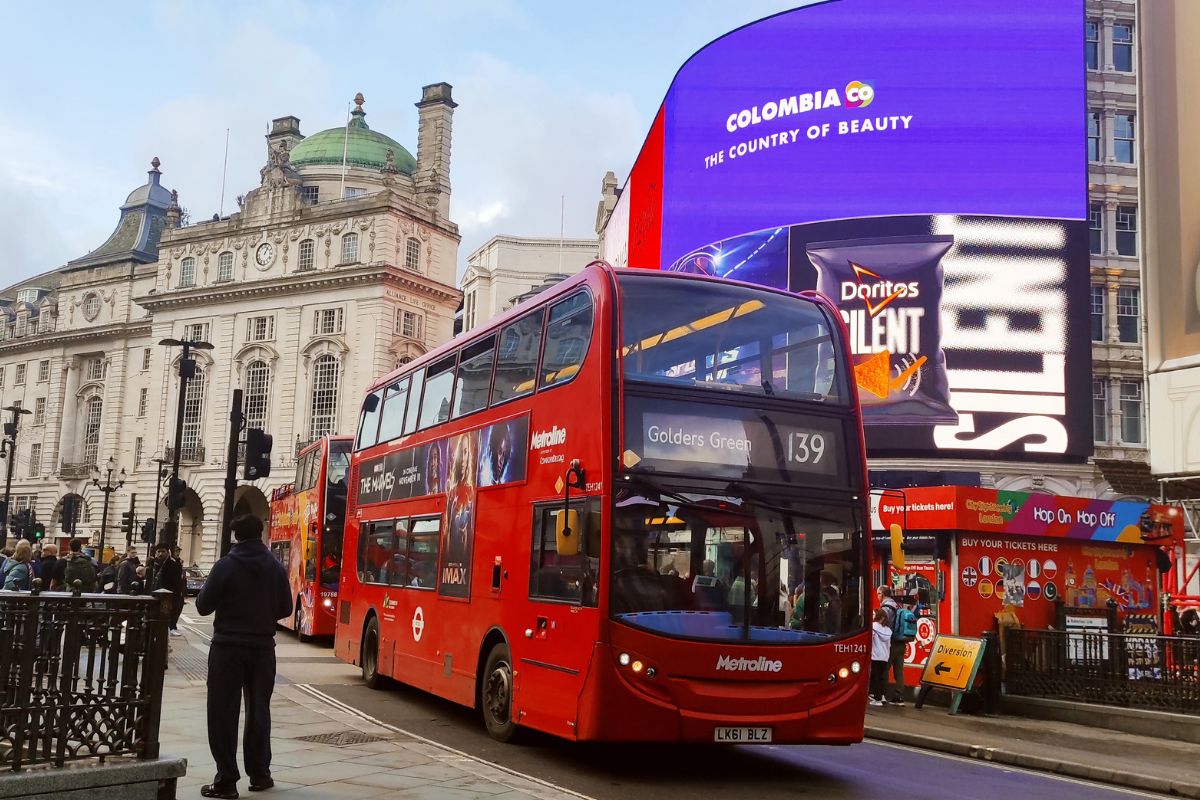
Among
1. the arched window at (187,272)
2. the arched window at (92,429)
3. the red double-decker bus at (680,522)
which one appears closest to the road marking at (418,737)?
the red double-decker bus at (680,522)

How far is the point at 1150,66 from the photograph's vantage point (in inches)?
883

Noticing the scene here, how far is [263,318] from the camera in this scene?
225 ft

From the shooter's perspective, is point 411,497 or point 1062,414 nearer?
point 411,497

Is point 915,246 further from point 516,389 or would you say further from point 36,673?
point 36,673

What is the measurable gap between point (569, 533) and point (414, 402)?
6359 millimetres

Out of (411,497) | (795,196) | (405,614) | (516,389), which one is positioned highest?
(795,196)

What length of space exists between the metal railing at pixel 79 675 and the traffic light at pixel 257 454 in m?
9.30

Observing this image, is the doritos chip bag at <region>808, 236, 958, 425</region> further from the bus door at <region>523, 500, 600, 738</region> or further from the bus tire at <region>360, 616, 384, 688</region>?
the bus door at <region>523, 500, 600, 738</region>

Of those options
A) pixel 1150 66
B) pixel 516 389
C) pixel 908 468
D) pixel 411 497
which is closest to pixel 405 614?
pixel 411 497

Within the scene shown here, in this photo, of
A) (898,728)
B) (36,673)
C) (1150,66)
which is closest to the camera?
(36,673)

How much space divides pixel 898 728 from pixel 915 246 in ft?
79.0

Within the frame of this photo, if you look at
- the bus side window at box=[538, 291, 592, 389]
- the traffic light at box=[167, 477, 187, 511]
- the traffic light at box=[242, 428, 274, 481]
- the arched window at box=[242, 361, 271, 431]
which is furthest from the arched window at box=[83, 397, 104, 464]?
the bus side window at box=[538, 291, 592, 389]

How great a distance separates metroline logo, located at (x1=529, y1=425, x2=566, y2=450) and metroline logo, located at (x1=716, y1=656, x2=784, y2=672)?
7.60ft

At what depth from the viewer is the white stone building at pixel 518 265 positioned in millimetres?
78812
